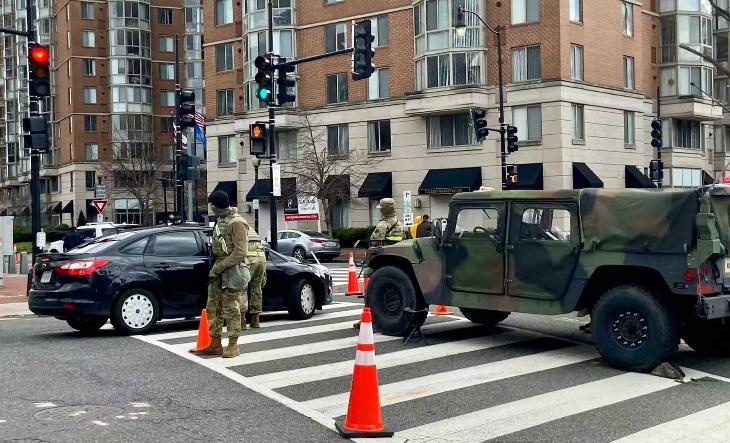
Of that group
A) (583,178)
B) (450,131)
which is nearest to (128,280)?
(583,178)

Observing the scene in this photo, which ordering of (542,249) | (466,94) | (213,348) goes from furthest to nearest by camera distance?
(466,94), (213,348), (542,249)

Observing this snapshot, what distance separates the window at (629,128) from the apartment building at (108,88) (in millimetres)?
39457

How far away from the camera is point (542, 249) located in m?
9.76

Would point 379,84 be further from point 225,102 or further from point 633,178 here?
point 633,178


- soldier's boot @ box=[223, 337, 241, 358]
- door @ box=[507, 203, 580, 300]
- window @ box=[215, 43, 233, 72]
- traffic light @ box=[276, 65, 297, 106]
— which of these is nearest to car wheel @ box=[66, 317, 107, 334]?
soldier's boot @ box=[223, 337, 241, 358]

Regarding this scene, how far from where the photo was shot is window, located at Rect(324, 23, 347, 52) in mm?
46625

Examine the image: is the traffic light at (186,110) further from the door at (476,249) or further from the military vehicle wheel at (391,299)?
the door at (476,249)

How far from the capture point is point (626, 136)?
142ft

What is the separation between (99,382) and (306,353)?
2575mm

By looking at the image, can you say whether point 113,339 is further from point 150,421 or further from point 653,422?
point 653,422

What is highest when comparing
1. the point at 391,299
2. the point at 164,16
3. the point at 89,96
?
the point at 164,16

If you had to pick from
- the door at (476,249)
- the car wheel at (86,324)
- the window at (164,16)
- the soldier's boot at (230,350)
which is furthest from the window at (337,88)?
the window at (164,16)

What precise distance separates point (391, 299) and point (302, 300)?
105 inches

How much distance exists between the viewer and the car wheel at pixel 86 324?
40.9 feet
